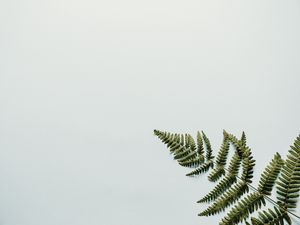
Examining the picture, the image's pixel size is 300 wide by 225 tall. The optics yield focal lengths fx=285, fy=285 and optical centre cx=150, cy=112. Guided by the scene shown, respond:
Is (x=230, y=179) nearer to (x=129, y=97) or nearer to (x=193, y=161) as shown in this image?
(x=193, y=161)

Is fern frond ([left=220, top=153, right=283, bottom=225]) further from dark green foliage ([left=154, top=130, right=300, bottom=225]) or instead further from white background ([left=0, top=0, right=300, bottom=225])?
white background ([left=0, top=0, right=300, bottom=225])

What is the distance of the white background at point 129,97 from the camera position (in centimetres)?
116

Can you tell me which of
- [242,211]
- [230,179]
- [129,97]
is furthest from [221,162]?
[129,97]

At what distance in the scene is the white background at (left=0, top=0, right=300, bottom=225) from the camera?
3.81ft

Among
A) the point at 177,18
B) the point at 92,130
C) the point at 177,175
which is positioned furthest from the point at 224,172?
the point at 177,18

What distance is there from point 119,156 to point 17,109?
21.1 inches

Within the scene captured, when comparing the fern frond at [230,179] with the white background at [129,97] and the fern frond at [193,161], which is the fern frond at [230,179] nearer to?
the fern frond at [193,161]

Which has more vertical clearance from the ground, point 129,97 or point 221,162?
point 129,97

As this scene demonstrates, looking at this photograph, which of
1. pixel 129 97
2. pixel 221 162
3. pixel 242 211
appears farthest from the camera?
pixel 129 97

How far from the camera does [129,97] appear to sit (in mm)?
1267

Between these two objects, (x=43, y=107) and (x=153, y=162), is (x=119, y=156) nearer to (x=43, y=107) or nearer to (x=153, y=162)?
(x=153, y=162)

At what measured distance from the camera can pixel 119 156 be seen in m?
1.23

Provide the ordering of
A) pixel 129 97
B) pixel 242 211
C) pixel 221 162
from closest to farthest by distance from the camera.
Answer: pixel 242 211 → pixel 221 162 → pixel 129 97

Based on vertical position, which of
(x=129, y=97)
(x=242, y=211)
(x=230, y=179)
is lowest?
(x=242, y=211)
